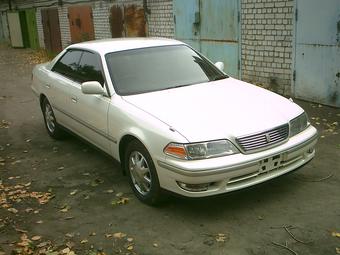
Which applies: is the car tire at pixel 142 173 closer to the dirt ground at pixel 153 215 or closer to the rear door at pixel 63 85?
the dirt ground at pixel 153 215

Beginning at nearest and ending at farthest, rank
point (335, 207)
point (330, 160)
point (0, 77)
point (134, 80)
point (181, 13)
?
point (335, 207), point (134, 80), point (330, 160), point (181, 13), point (0, 77)

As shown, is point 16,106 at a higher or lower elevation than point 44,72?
lower

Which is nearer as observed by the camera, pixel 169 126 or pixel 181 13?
pixel 169 126

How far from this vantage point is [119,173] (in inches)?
215

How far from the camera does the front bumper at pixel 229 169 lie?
12.5ft

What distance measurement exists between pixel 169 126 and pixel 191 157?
0.39 meters

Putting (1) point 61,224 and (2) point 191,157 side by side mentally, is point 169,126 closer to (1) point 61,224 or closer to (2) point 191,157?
(2) point 191,157

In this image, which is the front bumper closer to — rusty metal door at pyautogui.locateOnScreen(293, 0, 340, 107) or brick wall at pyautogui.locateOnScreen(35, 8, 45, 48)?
rusty metal door at pyautogui.locateOnScreen(293, 0, 340, 107)

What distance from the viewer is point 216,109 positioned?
14.2 ft

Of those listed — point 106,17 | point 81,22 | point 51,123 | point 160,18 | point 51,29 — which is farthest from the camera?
point 51,29

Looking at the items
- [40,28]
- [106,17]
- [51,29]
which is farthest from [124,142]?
[40,28]

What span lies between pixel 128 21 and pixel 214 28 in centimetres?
485

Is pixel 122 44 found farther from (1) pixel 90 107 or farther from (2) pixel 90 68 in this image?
(1) pixel 90 107

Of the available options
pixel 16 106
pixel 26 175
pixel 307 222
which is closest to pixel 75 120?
pixel 26 175
